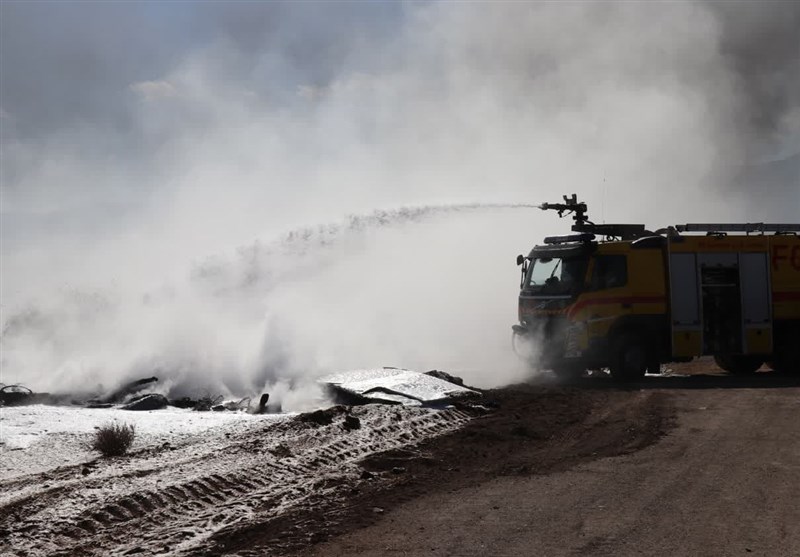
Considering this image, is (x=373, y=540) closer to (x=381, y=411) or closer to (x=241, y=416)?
(x=381, y=411)

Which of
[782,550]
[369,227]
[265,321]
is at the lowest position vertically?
[782,550]

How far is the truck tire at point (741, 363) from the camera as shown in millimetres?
21094

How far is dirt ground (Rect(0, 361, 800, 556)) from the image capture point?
6941 mm

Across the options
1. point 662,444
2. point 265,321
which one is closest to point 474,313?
point 265,321

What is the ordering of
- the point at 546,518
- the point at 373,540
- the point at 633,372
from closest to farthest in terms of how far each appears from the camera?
the point at 373,540 < the point at 546,518 < the point at 633,372

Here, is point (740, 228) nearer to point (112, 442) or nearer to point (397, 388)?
point (397, 388)

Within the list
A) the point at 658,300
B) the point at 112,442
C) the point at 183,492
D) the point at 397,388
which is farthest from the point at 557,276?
the point at 183,492

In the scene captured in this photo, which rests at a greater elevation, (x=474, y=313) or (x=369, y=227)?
(x=369, y=227)

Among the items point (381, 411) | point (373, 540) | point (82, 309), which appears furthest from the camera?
point (82, 309)

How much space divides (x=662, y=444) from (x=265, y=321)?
11763 millimetres

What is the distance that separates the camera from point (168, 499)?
809 centimetres

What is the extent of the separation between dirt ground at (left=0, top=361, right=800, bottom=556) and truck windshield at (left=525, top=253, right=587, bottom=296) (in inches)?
222

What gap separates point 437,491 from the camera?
28.9 feet

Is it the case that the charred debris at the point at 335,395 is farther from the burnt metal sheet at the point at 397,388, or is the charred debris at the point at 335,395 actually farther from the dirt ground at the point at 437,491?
the dirt ground at the point at 437,491
